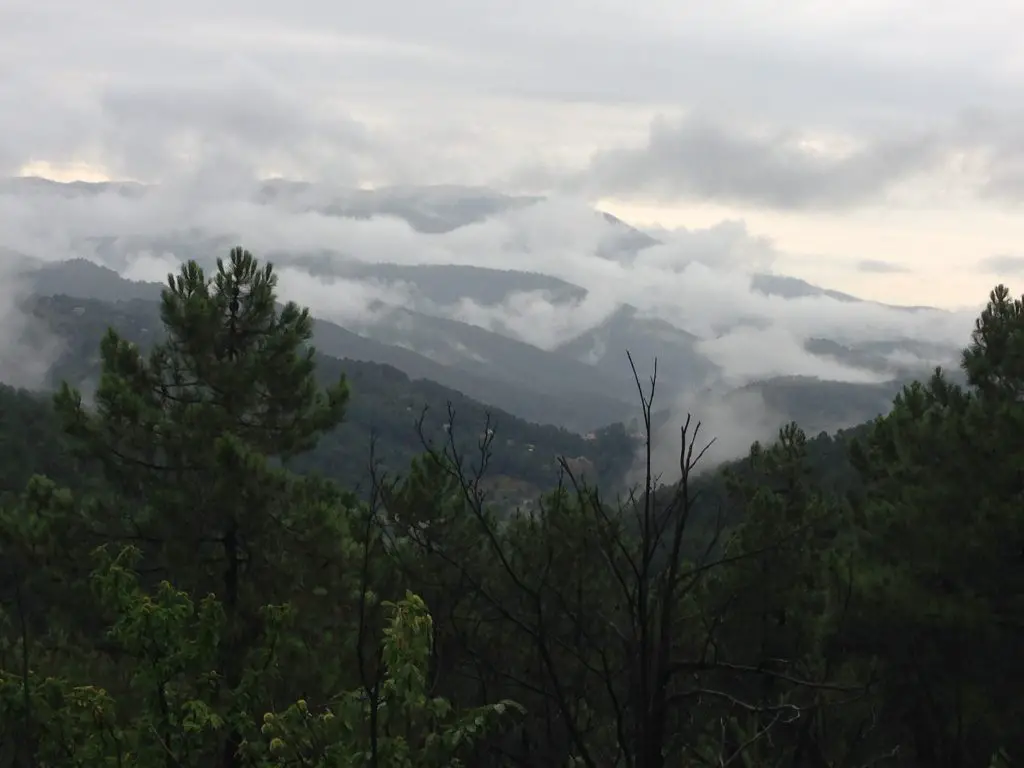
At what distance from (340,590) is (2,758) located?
461 cm

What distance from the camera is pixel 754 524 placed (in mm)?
18672

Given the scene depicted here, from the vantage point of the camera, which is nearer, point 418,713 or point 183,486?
point 418,713

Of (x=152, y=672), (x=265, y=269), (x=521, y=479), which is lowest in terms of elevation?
(x=521, y=479)

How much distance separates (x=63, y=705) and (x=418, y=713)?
455 cm

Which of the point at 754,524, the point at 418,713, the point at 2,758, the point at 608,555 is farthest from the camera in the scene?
the point at 754,524

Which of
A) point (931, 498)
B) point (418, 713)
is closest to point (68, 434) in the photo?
point (418, 713)

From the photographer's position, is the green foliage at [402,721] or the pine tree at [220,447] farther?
the pine tree at [220,447]

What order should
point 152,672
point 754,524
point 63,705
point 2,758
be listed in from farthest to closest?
point 754,524
point 2,758
point 63,705
point 152,672

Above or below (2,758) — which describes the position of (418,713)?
above

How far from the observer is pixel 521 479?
594 feet

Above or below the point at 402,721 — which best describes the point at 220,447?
above

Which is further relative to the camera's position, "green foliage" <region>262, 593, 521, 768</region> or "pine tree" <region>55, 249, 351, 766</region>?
"pine tree" <region>55, 249, 351, 766</region>

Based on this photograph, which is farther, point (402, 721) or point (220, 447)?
point (220, 447)

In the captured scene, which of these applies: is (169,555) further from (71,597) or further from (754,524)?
(754,524)
